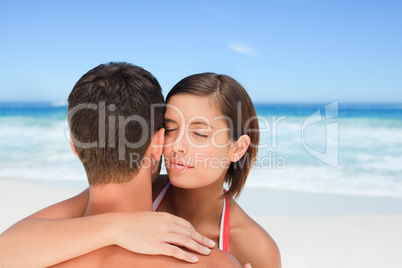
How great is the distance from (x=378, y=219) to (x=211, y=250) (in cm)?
501

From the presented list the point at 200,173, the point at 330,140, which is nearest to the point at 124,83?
the point at 200,173

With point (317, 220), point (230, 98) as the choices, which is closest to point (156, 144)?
point (230, 98)

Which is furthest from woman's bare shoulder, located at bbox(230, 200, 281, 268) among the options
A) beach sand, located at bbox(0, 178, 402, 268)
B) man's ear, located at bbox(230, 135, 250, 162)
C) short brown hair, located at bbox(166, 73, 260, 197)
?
beach sand, located at bbox(0, 178, 402, 268)

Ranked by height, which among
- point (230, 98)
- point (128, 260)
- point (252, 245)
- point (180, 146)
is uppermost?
point (230, 98)

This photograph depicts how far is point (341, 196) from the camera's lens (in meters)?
7.90

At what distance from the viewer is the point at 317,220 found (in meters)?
5.98

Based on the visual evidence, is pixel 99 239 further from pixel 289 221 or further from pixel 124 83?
pixel 289 221

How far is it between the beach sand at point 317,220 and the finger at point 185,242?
3.16 m

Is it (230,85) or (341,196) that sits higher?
(230,85)

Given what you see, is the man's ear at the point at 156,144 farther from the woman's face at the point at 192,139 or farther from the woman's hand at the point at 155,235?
the woman's face at the point at 192,139

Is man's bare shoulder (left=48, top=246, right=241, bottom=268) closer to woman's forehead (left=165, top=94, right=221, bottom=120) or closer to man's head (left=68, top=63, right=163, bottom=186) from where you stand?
man's head (left=68, top=63, right=163, bottom=186)

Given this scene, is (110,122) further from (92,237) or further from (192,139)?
(192,139)

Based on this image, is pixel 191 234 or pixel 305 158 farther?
pixel 305 158

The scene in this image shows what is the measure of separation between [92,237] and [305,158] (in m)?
12.2
